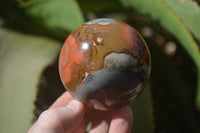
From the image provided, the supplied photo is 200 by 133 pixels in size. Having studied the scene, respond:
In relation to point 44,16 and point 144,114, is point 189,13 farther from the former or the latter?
point 44,16

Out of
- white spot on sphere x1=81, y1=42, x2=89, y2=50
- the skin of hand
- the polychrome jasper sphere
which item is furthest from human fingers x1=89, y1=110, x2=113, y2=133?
white spot on sphere x1=81, y1=42, x2=89, y2=50

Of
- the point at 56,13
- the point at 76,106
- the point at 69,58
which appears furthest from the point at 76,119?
the point at 56,13

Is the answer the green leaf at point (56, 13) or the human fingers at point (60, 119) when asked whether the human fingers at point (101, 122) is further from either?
the green leaf at point (56, 13)

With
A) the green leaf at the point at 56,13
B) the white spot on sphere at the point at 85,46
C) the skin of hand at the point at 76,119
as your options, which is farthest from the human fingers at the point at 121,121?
the green leaf at the point at 56,13

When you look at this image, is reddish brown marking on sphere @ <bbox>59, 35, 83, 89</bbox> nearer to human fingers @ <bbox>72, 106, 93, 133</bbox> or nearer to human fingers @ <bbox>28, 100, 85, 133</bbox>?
human fingers @ <bbox>28, 100, 85, 133</bbox>

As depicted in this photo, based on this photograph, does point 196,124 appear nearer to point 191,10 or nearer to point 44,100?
point 191,10
